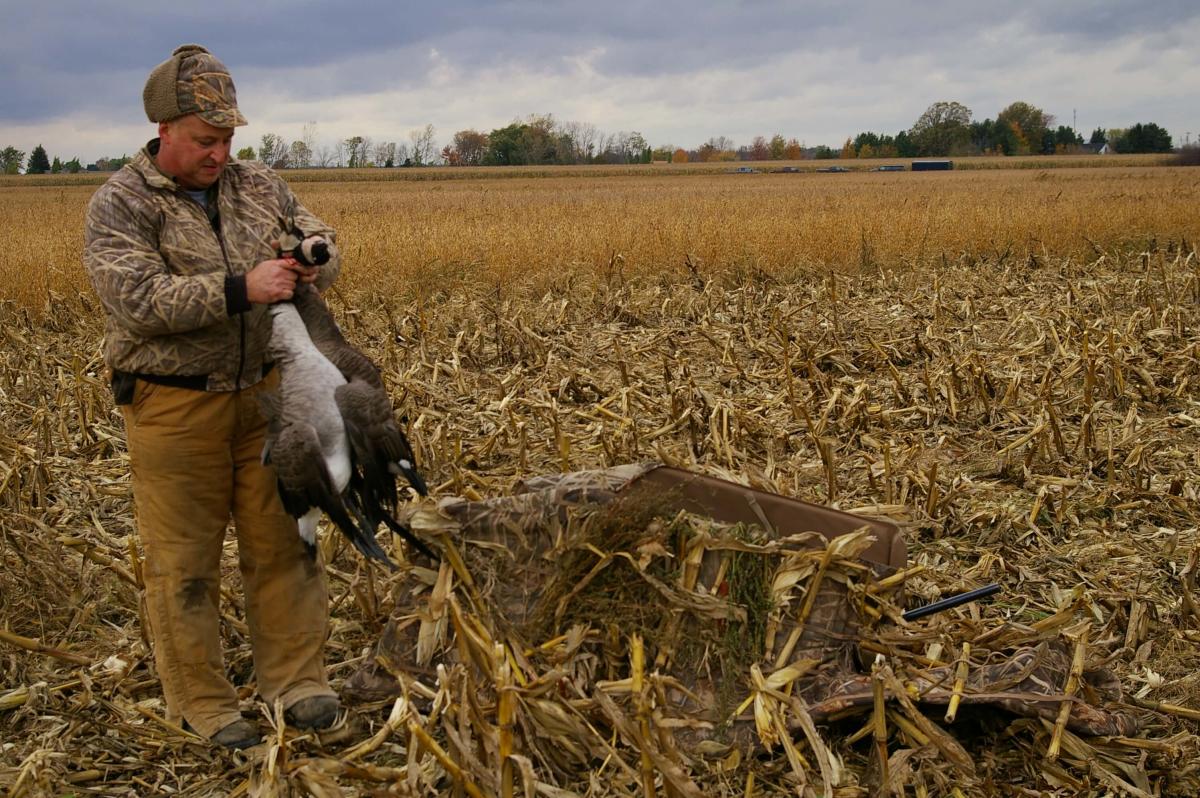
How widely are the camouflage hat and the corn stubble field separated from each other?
1.81 m

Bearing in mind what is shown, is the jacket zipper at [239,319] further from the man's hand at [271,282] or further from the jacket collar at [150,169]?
the man's hand at [271,282]

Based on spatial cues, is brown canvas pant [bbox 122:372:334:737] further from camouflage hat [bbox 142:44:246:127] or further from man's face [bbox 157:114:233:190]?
camouflage hat [bbox 142:44:246:127]

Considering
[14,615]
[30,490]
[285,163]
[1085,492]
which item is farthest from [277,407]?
[285,163]

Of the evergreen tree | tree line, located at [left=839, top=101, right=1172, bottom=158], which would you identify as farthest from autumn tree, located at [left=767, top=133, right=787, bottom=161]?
the evergreen tree

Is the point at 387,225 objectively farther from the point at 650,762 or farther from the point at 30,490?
the point at 650,762

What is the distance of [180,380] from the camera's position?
3398 mm

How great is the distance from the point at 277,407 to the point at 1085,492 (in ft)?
14.6

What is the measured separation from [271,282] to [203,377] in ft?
1.54

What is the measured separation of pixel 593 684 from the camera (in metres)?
3.43

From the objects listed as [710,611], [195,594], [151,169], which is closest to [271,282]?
[151,169]

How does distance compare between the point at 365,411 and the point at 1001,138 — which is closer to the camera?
the point at 365,411

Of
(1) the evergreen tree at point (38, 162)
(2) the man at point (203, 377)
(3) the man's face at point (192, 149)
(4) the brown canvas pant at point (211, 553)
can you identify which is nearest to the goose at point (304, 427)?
(2) the man at point (203, 377)

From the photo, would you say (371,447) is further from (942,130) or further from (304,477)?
(942,130)

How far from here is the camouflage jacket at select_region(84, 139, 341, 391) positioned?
318 centimetres
